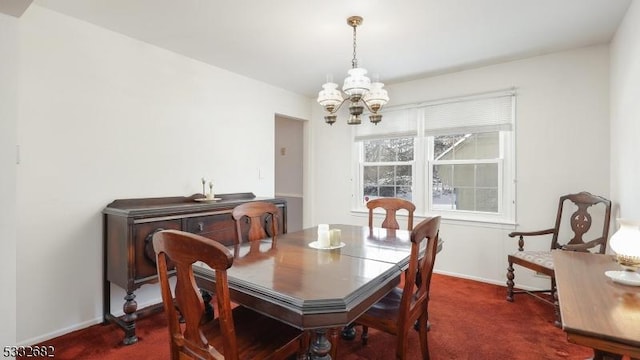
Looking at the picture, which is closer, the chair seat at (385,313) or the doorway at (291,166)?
the chair seat at (385,313)

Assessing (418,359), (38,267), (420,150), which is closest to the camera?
(418,359)

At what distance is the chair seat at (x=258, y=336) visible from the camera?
4.40 feet

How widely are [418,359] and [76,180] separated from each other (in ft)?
9.22

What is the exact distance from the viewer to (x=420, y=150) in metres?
3.90

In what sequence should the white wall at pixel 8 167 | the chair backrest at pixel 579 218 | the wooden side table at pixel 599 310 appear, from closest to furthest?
1. the wooden side table at pixel 599 310
2. the white wall at pixel 8 167
3. the chair backrest at pixel 579 218

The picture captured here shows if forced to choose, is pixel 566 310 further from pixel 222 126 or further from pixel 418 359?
pixel 222 126

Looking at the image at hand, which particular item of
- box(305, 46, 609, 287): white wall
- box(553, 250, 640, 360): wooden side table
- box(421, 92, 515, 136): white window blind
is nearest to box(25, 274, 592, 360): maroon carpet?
box(305, 46, 609, 287): white wall

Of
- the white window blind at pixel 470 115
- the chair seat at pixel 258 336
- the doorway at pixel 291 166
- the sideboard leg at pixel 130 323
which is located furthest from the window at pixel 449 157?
the sideboard leg at pixel 130 323

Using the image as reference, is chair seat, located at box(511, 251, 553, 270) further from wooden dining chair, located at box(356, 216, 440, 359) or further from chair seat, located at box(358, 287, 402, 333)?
chair seat, located at box(358, 287, 402, 333)

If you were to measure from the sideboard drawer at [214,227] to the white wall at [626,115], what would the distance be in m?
3.04

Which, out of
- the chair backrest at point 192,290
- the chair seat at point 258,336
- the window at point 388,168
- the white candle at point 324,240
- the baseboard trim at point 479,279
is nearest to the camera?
the chair backrest at point 192,290

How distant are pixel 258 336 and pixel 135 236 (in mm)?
1420

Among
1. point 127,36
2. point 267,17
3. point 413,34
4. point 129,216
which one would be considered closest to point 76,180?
point 129,216

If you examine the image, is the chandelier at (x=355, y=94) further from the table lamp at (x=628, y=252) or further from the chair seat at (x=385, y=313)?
the table lamp at (x=628, y=252)
